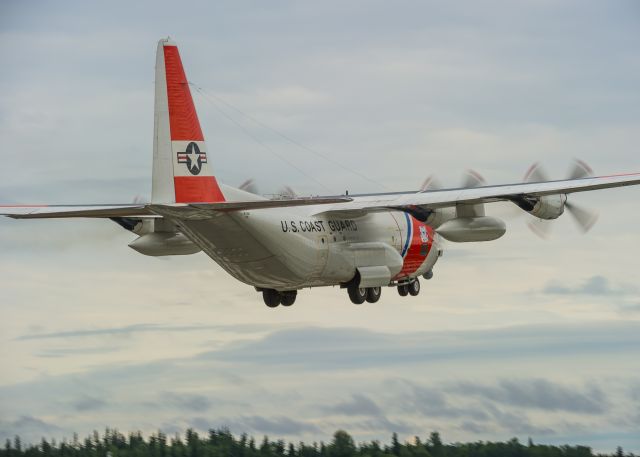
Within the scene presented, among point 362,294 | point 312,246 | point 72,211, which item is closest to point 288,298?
point 362,294

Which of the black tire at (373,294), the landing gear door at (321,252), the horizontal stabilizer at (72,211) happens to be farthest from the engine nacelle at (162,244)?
the black tire at (373,294)

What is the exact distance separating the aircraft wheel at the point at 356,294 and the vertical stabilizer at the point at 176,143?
24.4ft

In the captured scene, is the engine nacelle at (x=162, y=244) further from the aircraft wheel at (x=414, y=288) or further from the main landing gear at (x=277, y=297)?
the aircraft wheel at (x=414, y=288)

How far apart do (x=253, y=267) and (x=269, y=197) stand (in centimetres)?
230

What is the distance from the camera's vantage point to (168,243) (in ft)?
138

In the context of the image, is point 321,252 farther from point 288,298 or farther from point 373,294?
point 373,294

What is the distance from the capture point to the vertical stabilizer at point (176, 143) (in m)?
36.5

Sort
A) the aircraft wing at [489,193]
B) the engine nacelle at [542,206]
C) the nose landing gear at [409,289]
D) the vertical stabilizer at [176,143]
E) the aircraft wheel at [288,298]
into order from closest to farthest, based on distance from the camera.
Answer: the vertical stabilizer at [176,143]
the aircraft wing at [489,193]
the engine nacelle at [542,206]
the aircraft wheel at [288,298]
the nose landing gear at [409,289]

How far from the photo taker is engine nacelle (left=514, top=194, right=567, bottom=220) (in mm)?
40125

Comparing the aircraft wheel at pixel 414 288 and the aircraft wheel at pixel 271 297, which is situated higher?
the aircraft wheel at pixel 414 288

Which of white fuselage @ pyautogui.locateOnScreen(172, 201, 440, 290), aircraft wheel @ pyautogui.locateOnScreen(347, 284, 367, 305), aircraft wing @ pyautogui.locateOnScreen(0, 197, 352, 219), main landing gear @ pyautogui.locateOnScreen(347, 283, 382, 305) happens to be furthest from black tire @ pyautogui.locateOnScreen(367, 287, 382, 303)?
aircraft wing @ pyautogui.locateOnScreen(0, 197, 352, 219)

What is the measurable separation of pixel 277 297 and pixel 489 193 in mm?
8847

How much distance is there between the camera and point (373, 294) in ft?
145

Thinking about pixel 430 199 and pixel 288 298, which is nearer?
pixel 430 199
